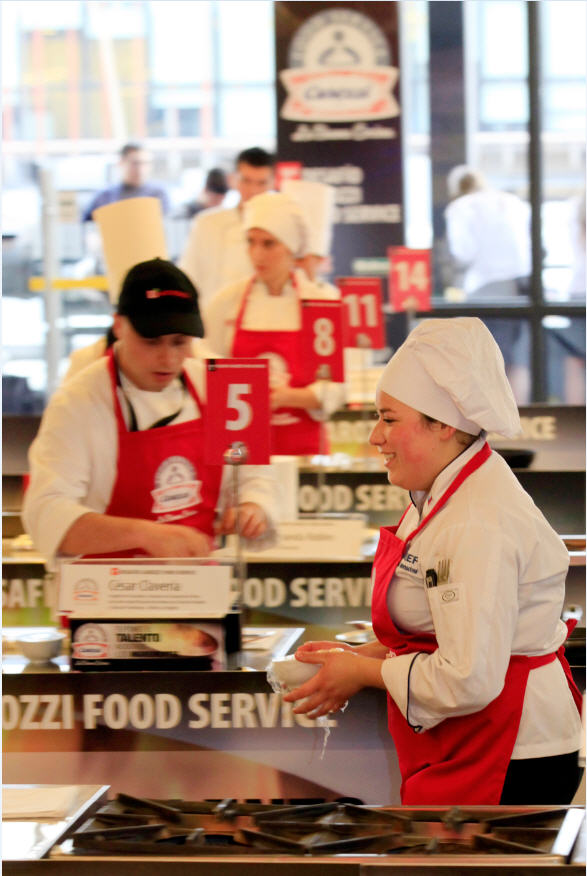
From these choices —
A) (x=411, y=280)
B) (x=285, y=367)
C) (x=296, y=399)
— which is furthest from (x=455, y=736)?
(x=411, y=280)

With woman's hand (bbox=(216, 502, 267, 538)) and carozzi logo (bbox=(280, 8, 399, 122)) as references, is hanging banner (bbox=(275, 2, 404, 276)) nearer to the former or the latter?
carozzi logo (bbox=(280, 8, 399, 122))

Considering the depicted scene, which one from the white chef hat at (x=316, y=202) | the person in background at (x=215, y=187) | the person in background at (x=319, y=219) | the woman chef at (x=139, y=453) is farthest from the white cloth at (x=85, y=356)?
the person in background at (x=215, y=187)

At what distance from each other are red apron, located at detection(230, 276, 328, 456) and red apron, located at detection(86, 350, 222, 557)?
163cm

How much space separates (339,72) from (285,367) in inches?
163

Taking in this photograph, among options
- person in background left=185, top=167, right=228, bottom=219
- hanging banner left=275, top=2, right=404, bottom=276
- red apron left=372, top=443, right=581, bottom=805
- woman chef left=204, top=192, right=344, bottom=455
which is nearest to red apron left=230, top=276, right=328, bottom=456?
woman chef left=204, top=192, right=344, bottom=455

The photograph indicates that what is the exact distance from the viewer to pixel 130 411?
2.80 m

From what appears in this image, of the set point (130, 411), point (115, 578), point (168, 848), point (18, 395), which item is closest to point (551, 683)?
point (168, 848)

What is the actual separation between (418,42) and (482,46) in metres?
0.44

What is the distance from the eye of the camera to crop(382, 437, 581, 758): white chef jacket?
1749mm

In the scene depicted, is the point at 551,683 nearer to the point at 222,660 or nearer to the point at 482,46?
the point at 222,660

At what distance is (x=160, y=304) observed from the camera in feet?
8.69

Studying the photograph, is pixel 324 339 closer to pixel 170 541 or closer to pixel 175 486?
pixel 175 486

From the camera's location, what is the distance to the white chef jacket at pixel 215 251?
6448 millimetres

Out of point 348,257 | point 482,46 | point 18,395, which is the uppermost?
point 482,46
